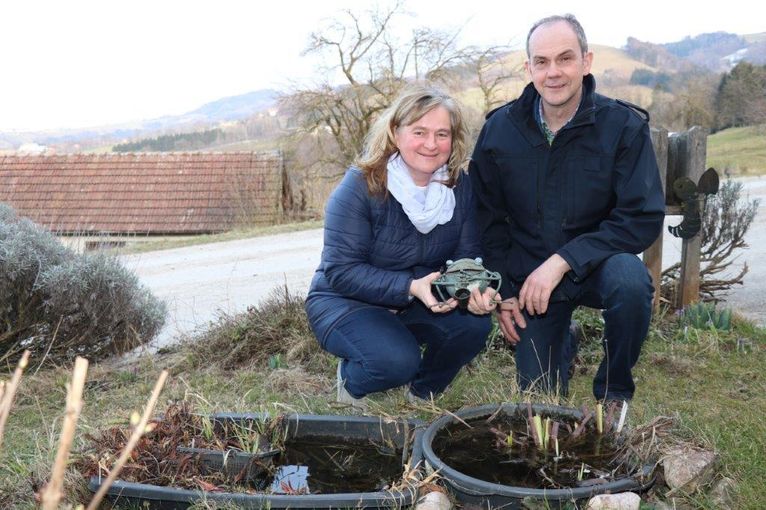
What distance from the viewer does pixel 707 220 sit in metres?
5.21

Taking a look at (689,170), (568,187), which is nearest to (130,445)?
(568,187)

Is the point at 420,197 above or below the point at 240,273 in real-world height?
above

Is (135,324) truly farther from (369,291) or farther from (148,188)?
(148,188)

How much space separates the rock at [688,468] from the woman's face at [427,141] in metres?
1.55

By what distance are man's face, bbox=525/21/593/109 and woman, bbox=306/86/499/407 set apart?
0.42 meters

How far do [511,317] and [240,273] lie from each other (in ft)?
18.9

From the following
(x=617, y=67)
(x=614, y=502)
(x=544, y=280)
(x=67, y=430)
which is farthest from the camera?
(x=617, y=67)

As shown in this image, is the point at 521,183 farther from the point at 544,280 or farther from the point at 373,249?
the point at 373,249

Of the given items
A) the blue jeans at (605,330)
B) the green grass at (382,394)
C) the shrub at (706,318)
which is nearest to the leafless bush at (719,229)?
the shrub at (706,318)

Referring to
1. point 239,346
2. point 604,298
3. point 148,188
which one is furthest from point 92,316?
point 148,188

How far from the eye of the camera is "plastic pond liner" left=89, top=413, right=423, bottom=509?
2387mm

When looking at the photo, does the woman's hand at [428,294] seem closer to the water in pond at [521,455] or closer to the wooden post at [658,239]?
the water in pond at [521,455]

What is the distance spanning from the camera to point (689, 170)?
187 inches

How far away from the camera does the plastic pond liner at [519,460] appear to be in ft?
7.70
